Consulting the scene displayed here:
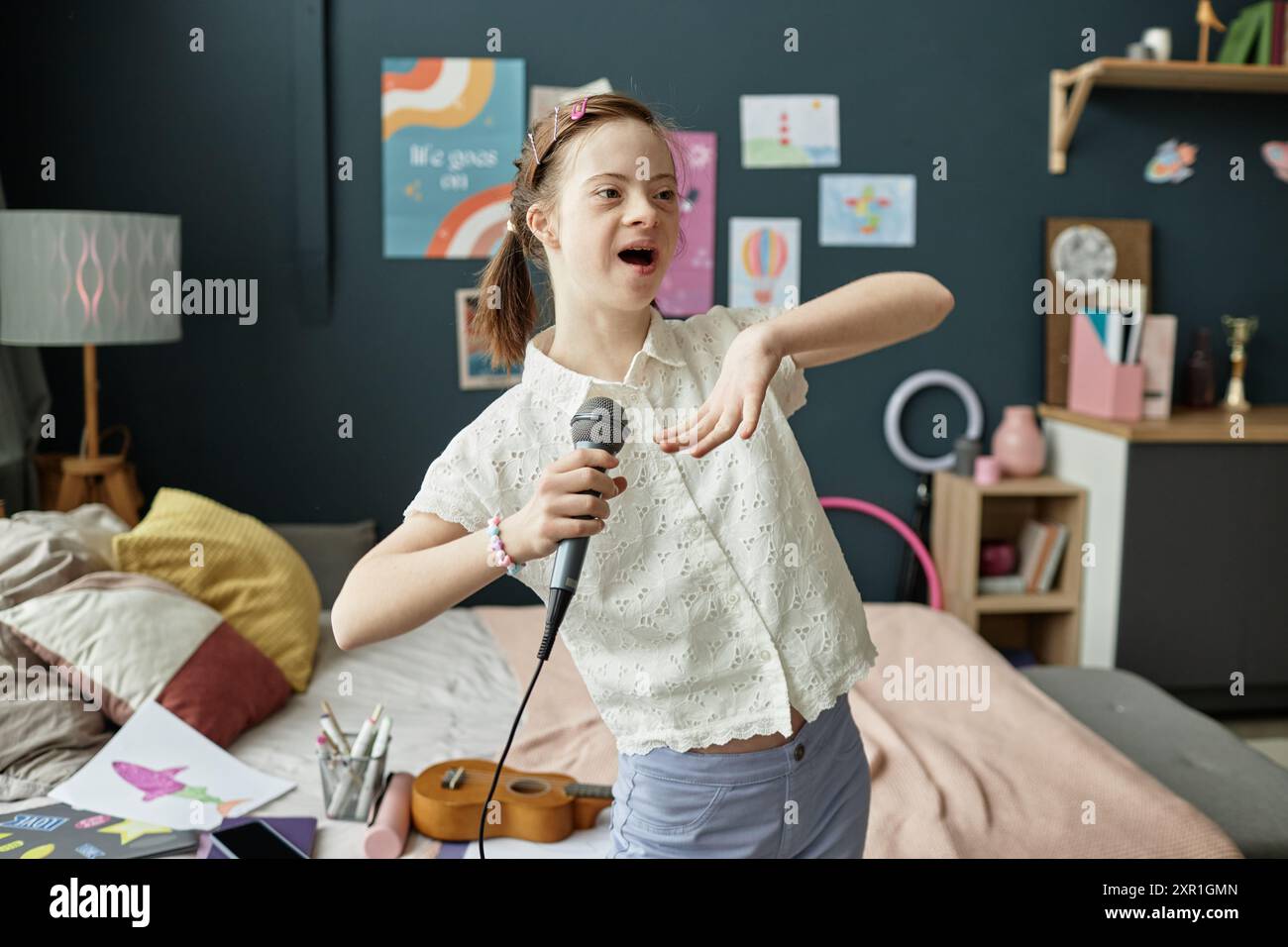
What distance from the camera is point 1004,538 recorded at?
9.20ft

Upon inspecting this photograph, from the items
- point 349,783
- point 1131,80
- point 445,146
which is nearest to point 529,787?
point 349,783

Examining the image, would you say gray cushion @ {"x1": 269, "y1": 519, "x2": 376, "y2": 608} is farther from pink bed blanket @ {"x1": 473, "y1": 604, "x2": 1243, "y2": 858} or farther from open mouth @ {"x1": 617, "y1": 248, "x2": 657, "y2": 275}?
open mouth @ {"x1": 617, "y1": 248, "x2": 657, "y2": 275}

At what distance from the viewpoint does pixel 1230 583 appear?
2561 millimetres

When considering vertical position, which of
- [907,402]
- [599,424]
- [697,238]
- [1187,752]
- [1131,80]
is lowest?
[1187,752]

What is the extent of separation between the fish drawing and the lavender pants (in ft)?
2.03

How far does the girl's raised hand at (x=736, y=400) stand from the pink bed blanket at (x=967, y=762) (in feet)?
2.64

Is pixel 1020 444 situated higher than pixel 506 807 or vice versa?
pixel 1020 444

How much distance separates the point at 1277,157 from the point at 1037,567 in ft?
3.53

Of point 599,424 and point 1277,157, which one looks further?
point 1277,157

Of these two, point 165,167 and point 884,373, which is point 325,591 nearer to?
point 165,167

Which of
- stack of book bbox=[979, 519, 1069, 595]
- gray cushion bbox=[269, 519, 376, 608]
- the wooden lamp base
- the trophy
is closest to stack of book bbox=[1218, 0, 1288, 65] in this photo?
the trophy

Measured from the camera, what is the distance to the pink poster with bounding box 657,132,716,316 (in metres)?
2.38

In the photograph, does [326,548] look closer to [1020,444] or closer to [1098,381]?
[1020,444]
